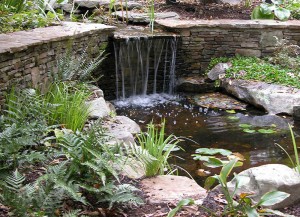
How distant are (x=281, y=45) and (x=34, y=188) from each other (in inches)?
227

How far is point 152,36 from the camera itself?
703 centimetres

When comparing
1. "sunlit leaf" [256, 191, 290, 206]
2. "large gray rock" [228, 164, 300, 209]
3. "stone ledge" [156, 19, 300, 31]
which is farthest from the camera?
"stone ledge" [156, 19, 300, 31]

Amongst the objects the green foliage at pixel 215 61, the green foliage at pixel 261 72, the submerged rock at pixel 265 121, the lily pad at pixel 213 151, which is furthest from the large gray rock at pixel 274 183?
the green foliage at pixel 215 61

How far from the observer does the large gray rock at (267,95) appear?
6156 mm

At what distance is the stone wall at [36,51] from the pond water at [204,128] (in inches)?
50.7

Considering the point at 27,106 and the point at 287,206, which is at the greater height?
the point at 27,106

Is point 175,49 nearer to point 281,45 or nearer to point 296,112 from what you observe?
point 281,45

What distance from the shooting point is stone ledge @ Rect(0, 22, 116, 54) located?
4.13 meters

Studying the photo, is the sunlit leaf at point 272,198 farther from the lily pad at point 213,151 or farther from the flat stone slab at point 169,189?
the lily pad at point 213,151

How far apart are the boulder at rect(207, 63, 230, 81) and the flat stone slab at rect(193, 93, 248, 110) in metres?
0.32

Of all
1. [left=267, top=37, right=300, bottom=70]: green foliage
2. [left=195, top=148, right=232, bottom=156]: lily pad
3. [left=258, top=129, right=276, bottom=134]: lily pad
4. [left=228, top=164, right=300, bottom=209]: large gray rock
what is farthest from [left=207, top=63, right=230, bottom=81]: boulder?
[left=228, top=164, right=300, bottom=209]: large gray rock

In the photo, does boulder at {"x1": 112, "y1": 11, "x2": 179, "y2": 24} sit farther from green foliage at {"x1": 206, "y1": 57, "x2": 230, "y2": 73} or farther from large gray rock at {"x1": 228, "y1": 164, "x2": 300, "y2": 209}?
large gray rock at {"x1": 228, "y1": 164, "x2": 300, "y2": 209}

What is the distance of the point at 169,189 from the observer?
3.06 m

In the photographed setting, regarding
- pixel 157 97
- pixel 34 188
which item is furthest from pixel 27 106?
pixel 157 97
